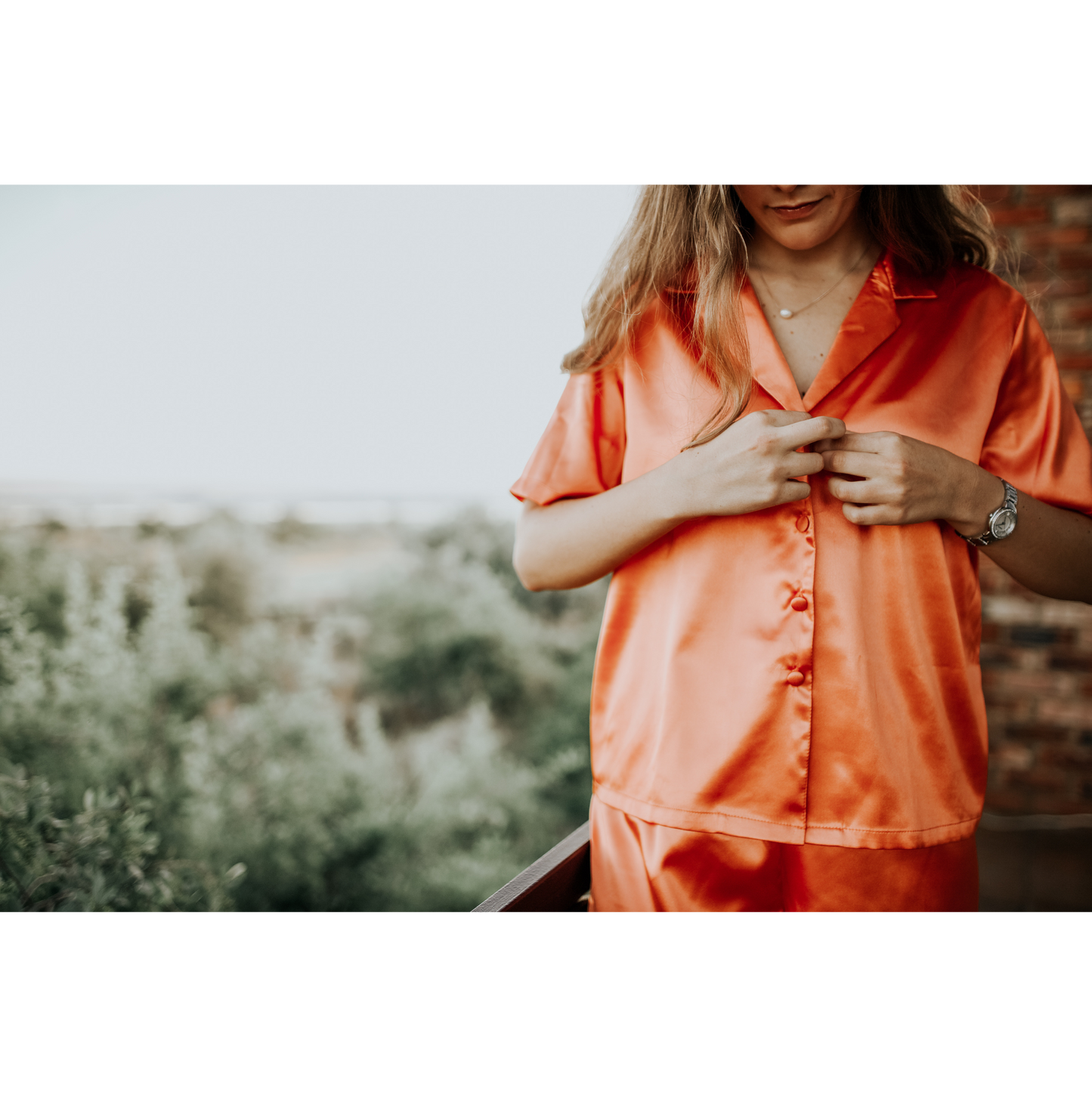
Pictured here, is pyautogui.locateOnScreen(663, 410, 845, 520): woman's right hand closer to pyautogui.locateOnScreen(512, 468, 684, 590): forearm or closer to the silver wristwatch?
pyautogui.locateOnScreen(512, 468, 684, 590): forearm

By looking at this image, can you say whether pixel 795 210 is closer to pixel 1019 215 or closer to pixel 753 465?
pixel 753 465

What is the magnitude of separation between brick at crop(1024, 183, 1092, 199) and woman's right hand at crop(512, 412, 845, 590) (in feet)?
7.54

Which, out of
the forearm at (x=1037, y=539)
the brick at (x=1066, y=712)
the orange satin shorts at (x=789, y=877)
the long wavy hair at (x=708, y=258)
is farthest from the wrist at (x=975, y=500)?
the brick at (x=1066, y=712)

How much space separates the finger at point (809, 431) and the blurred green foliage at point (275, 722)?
1694 millimetres

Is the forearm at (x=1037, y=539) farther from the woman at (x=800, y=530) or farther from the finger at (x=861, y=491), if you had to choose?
the finger at (x=861, y=491)

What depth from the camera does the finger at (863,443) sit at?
77 cm

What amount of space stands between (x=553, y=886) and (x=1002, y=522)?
31.9 inches

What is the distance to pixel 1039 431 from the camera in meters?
0.86

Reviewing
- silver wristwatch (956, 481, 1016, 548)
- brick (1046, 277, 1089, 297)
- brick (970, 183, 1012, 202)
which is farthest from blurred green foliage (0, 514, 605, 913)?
brick (970, 183, 1012, 202)

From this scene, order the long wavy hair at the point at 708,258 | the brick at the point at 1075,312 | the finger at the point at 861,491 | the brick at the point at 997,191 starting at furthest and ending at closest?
1. the brick at the point at 997,191
2. the brick at the point at 1075,312
3. the long wavy hair at the point at 708,258
4. the finger at the point at 861,491

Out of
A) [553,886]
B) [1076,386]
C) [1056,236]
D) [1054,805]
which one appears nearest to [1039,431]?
[553,886]

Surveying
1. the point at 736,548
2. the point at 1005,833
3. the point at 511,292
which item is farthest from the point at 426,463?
the point at 1005,833

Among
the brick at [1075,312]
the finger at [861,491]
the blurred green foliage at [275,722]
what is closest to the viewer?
the finger at [861,491]

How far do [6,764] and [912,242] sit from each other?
7.96ft
